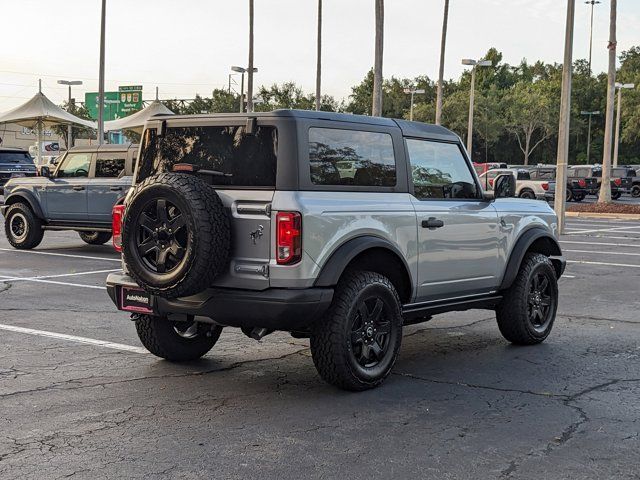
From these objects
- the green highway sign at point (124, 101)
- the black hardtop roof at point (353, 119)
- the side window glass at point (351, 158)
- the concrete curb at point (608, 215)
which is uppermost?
the green highway sign at point (124, 101)

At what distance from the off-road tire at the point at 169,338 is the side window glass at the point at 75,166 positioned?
9310 mm

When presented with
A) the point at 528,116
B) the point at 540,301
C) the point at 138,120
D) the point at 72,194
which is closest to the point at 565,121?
the point at 72,194

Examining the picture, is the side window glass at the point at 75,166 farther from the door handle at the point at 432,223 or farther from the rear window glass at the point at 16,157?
the rear window glass at the point at 16,157

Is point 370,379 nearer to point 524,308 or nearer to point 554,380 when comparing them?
point 554,380

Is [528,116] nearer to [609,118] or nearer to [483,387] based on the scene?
[609,118]

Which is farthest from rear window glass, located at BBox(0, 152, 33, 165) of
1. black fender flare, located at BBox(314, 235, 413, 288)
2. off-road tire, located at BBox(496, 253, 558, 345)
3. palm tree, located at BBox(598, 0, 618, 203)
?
black fender flare, located at BBox(314, 235, 413, 288)

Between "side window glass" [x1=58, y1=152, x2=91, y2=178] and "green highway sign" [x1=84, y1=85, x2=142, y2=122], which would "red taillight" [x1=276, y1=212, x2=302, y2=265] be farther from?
"green highway sign" [x1=84, y1=85, x2=142, y2=122]

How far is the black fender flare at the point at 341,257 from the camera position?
5.75 metres

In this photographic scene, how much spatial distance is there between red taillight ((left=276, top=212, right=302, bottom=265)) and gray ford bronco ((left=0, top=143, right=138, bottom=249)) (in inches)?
382

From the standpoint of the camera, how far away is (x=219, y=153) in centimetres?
614

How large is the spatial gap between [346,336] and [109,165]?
10.4 meters

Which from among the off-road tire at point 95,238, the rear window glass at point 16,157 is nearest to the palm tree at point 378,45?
the rear window glass at point 16,157

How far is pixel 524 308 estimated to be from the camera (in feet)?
25.2

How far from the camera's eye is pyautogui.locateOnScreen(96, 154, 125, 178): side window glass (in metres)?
15.2
